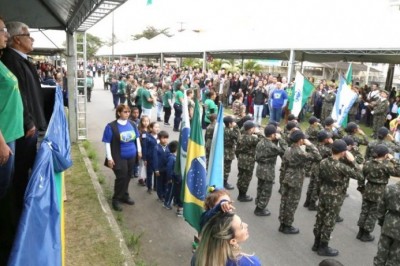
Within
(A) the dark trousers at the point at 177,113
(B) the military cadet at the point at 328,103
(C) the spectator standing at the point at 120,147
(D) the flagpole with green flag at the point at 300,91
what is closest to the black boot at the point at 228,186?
(C) the spectator standing at the point at 120,147

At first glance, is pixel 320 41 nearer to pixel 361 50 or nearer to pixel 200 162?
pixel 361 50

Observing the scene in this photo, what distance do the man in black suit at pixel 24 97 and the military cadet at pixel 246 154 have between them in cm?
421

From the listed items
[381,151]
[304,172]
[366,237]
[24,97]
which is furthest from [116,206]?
[381,151]

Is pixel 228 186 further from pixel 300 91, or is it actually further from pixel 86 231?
pixel 300 91

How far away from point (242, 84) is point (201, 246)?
17981 millimetres

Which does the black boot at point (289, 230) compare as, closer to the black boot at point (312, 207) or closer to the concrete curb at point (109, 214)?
the black boot at point (312, 207)

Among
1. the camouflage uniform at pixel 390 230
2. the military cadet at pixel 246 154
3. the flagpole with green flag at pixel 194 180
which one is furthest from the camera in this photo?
the military cadet at pixel 246 154

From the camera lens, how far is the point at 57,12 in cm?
869

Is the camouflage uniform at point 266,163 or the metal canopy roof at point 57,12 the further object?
the camouflage uniform at point 266,163

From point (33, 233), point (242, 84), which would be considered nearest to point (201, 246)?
point (33, 233)

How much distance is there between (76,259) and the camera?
15.3 feet

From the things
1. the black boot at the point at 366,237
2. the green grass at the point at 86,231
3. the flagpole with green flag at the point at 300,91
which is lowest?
the black boot at the point at 366,237

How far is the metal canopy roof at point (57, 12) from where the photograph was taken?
6.06 m

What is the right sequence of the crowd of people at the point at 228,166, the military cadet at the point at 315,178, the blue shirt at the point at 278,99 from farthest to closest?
the blue shirt at the point at 278,99
the military cadet at the point at 315,178
the crowd of people at the point at 228,166
